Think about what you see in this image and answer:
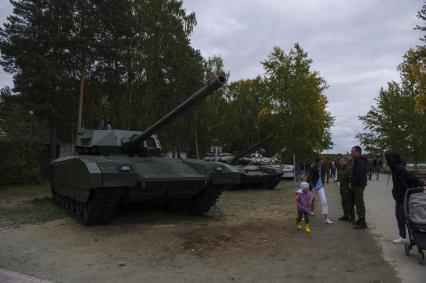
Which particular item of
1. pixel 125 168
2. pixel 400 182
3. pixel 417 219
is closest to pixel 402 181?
pixel 400 182

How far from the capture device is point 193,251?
22.3 feet

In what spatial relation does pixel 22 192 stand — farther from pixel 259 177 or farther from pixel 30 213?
pixel 259 177

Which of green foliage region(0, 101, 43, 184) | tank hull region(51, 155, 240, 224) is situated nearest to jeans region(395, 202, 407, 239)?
tank hull region(51, 155, 240, 224)

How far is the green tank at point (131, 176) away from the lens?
325 inches

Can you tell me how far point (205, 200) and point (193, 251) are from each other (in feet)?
11.1

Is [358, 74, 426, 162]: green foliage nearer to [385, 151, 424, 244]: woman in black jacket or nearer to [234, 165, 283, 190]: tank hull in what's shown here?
[234, 165, 283, 190]: tank hull

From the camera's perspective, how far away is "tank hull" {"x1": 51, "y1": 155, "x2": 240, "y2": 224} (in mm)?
8234

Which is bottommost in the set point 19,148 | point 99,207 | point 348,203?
point 99,207

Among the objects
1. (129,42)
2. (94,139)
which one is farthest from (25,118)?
(94,139)

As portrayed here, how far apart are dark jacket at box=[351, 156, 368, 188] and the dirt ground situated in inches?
34.6

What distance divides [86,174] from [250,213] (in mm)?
4531

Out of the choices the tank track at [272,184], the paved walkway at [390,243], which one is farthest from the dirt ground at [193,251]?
the tank track at [272,184]

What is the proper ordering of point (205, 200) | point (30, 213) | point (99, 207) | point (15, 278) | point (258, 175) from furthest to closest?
point (258, 175), point (30, 213), point (205, 200), point (99, 207), point (15, 278)

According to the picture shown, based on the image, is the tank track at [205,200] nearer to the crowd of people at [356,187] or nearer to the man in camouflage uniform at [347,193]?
the crowd of people at [356,187]
